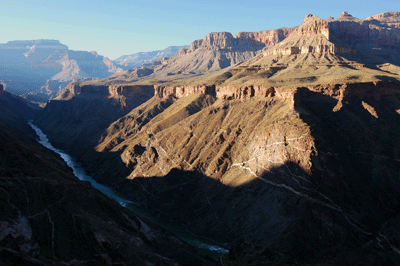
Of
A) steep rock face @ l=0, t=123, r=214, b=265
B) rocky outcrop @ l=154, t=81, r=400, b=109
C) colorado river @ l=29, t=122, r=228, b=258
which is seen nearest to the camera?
steep rock face @ l=0, t=123, r=214, b=265

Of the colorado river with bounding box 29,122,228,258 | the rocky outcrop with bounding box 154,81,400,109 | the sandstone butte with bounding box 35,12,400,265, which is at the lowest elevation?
the colorado river with bounding box 29,122,228,258

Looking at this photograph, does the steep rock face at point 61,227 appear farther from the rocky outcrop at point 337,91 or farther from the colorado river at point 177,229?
the rocky outcrop at point 337,91

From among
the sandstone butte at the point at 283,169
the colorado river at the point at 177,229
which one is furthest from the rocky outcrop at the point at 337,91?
the colorado river at the point at 177,229

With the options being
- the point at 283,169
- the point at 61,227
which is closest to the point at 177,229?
the point at 283,169

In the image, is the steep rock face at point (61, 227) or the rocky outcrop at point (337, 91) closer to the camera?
the steep rock face at point (61, 227)

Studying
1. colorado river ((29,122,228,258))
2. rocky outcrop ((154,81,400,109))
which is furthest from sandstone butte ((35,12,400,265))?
colorado river ((29,122,228,258))

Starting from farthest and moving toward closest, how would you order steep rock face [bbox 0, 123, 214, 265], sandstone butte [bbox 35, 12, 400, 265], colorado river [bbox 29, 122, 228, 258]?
colorado river [bbox 29, 122, 228, 258]
sandstone butte [bbox 35, 12, 400, 265]
steep rock face [bbox 0, 123, 214, 265]

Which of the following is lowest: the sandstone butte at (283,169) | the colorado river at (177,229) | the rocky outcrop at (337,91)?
the colorado river at (177,229)

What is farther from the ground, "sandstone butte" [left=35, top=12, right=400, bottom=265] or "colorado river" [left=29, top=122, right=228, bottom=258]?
"sandstone butte" [left=35, top=12, right=400, bottom=265]

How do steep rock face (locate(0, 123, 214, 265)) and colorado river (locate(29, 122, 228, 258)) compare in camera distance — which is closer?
steep rock face (locate(0, 123, 214, 265))

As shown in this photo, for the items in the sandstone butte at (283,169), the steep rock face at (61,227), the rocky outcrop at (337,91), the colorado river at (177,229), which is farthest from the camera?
the rocky outcrop at (337,91)

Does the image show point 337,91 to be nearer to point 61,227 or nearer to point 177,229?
point 177,229

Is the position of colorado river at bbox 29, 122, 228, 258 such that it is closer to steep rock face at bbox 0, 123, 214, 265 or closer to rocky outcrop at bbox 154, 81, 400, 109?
steep rock face at bbox 0, 123, 214, 265
